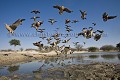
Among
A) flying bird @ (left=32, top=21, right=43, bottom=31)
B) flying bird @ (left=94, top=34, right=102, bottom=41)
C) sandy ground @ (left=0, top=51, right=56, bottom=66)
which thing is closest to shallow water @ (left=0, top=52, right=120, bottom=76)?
sandy ground @ (left=0, top=51, right=56, bottom=66)

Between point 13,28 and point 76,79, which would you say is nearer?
point 13,28

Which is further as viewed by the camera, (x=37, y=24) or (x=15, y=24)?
(x=37, y=24)

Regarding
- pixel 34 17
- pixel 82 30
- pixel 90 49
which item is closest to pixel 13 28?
pixel 34 17

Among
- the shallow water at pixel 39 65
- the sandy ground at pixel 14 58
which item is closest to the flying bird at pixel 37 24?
the shallow water at pixel 39 65

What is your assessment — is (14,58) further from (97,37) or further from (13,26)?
(97,37)

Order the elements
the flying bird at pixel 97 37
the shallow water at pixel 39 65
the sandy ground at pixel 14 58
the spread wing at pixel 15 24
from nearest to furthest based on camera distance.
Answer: the spread wing at pixel 15 24, the flying bird at pixel 97 37, the shallow water at pixel 39 65, the sandy ground at pixel 14 58

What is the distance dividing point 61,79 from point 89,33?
26.7 ft

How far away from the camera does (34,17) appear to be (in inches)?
622

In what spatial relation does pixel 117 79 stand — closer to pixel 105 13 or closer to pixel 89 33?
pixel 89 33

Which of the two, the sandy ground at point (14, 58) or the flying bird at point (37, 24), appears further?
the sandy ground at point (14, 58)

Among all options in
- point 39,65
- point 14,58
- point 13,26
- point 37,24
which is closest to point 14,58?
point 14,58

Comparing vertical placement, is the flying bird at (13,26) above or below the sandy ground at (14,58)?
above

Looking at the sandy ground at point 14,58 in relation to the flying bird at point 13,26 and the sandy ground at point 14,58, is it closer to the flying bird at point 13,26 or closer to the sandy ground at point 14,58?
the sandy ground at point 14,58

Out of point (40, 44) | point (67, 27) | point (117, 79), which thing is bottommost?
point (117, 79)
